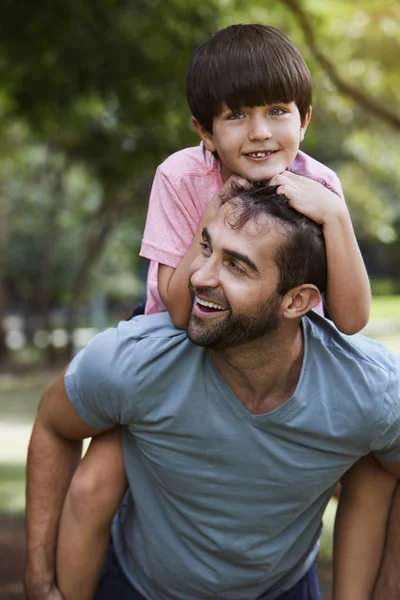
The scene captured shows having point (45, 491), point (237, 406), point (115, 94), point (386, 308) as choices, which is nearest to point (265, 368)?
point (237, 406)

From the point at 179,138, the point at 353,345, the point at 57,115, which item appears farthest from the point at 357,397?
the point at 179,138

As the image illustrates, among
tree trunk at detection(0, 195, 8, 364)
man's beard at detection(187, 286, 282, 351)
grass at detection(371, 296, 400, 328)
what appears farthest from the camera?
grass at detection(371, 296, 400, 328)

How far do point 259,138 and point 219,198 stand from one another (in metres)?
0.20

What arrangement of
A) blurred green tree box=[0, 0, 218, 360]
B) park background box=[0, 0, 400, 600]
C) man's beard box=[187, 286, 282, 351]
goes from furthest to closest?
park background box=[0, 0, 400, 600], blurred green tree box=[0, 0, 218, 360], man's beard box=[187, 286, 282, 351]

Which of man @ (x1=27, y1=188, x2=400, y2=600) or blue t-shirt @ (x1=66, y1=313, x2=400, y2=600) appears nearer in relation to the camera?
man @ (x1=27, y1=188, x2=400, y2=600)

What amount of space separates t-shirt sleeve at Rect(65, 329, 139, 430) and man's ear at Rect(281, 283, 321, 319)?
471mm

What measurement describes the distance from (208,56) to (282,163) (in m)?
0.39

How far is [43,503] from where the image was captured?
310cm

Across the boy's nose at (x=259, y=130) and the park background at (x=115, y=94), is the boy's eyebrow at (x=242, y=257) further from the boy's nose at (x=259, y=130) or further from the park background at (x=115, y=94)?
the park background at (x=115, y=94)

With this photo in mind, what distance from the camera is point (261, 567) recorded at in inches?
119

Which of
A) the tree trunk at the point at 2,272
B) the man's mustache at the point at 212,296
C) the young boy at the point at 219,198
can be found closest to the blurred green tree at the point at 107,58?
the young boy at the point at 219,198

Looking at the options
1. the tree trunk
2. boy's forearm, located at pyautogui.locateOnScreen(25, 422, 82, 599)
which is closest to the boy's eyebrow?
boy's forearm, located at pyautogui.locateOnScreen(25, 422, 82, 599)

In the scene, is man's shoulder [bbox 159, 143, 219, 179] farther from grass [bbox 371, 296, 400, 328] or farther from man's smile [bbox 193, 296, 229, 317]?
grass [bbox 371, 296, 400, 328]

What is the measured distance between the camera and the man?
271 cm
